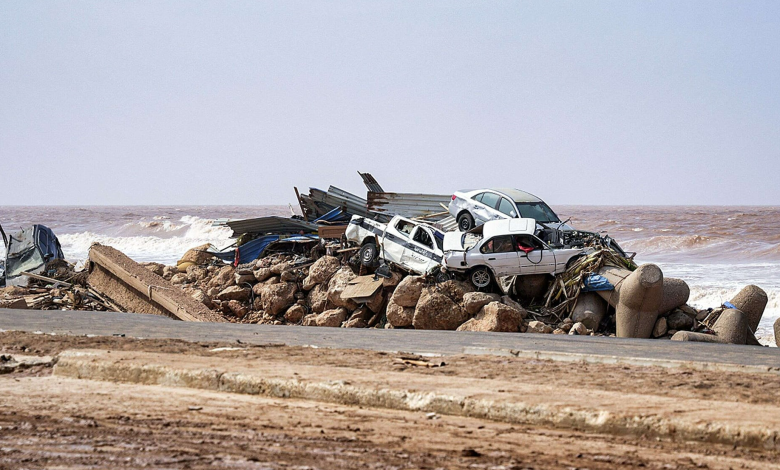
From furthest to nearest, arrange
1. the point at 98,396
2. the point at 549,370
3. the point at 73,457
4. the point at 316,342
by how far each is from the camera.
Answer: the point at 316,342, the point at 549,370, the point at 98,396, the point at 73,457

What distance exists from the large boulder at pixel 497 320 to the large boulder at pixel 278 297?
5.79 meters

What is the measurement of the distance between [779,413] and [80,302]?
48.7 feet

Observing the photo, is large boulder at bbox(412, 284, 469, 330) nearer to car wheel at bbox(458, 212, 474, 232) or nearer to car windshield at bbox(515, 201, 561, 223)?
car windshield at bbox(515, 201, 561, 223)

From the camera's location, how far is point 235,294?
64.3ft

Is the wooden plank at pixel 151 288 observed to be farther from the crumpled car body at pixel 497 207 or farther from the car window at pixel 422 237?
the crumpled car body at pixel 497 207

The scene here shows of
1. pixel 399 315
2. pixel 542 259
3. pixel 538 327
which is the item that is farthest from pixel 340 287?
pixel 538 327

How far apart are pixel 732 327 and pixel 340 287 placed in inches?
344

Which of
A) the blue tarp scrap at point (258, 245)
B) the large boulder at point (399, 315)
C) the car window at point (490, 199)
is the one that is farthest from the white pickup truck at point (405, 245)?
the blue tarp scrap at point (258, 245)

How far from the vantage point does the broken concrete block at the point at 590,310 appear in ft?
49.9

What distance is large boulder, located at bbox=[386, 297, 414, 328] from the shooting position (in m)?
16.0

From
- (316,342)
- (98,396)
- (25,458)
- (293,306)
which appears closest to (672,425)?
(25,458)

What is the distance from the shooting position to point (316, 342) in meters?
9.61

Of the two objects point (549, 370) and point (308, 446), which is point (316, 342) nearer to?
point (549, 370)

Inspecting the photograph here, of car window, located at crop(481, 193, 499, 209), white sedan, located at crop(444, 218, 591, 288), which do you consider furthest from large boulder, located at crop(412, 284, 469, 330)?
car window, located at crop(481, 193, 499, 209)
